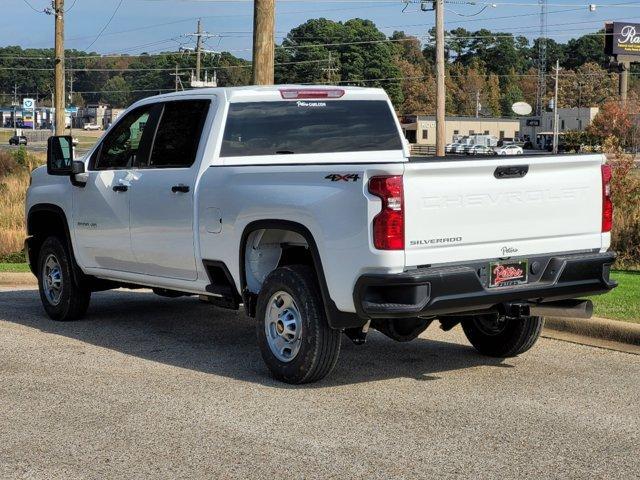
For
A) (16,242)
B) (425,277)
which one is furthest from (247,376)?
(16,242)

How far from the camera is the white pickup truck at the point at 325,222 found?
6809mm

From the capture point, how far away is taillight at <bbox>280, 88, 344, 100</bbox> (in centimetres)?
900

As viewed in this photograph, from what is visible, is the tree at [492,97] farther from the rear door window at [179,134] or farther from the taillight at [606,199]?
the taillight at [606,199]

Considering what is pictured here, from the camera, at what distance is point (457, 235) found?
6.94 metres

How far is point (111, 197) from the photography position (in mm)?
9562

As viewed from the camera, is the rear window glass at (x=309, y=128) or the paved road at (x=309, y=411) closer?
the paved road at (x=309, y=411)

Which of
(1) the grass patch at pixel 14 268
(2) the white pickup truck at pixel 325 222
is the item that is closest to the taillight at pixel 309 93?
(2) the white pickup truck at pixel 325 222

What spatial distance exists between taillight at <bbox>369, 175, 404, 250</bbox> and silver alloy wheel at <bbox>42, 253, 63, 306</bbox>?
476 cm

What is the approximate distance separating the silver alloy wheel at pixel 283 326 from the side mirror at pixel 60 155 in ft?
10.6

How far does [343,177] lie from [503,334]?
2357mm

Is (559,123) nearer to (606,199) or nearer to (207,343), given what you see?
(207,343)

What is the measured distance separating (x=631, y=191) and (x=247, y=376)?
12.6 meters

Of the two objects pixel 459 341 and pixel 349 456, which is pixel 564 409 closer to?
pixel 349 456

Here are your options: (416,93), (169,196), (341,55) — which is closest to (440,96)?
(169,196)
